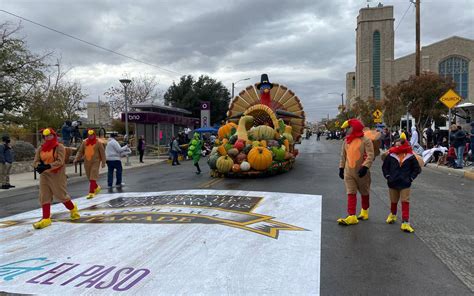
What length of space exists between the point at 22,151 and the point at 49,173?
14019 mm

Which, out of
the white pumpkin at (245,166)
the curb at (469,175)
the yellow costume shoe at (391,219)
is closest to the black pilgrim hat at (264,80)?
the white pumpkin at (245,166)

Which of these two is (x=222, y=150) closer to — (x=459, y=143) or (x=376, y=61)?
(x=459, y=143)

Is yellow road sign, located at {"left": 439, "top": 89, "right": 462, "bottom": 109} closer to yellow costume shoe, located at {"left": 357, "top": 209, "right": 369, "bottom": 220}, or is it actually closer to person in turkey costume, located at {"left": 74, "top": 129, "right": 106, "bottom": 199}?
yellow costume shoe, located at {"left": 357, "top": 209, "right": 369, "bottom": 220}

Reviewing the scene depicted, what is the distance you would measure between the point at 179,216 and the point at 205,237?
4.96ft

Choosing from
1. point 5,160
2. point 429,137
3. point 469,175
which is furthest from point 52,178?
point 429,137

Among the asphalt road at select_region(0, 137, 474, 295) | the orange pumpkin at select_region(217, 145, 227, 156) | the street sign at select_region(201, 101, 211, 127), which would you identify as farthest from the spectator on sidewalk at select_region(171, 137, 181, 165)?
the street sign at select_region(201, 101, 211, 127)

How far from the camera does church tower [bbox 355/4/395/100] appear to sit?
63.8m

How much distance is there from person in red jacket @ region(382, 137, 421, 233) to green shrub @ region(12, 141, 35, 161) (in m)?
18.0

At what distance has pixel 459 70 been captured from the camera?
54625mm

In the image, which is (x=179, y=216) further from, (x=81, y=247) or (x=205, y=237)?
(x=81, y=247)

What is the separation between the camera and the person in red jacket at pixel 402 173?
6.28m

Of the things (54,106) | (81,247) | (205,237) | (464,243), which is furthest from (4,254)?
(54,106)

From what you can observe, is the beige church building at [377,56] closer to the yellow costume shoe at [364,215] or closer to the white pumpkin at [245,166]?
the white pumpkin at [245,166]

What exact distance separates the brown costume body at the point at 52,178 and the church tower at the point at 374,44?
206ft
